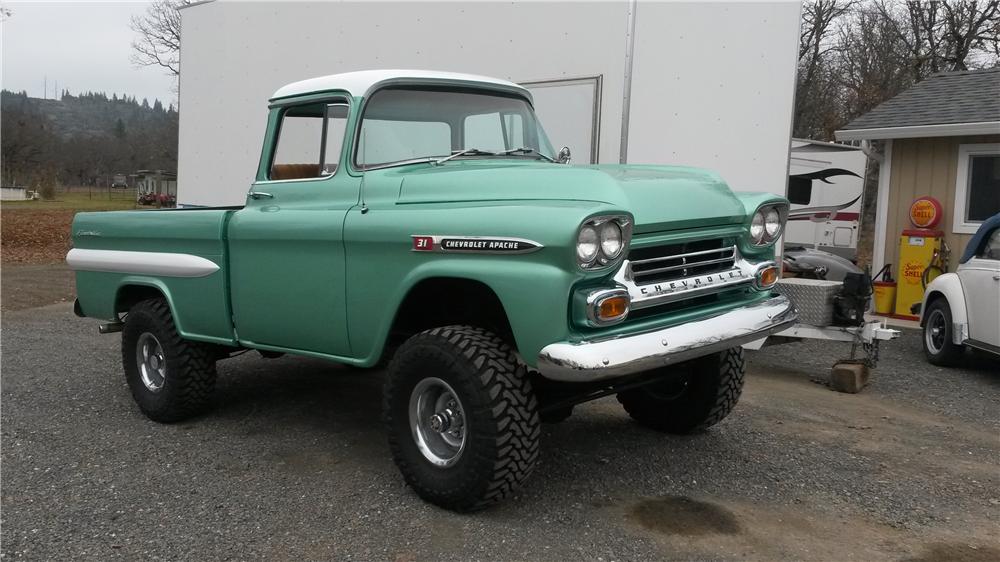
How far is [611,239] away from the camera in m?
3.43

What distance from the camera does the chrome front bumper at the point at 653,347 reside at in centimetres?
324

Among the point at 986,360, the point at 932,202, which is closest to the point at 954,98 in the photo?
the point at 932,202

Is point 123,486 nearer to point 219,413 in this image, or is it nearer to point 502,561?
point 219,413

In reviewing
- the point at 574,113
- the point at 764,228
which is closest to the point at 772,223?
the point at 764,228

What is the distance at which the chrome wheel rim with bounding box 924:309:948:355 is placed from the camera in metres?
7.98

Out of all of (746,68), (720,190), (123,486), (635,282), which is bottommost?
(123,486)

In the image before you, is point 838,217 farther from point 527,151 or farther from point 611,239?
point 611,239

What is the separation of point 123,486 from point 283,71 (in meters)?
6.42

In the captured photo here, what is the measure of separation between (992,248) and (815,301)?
7.20 feet

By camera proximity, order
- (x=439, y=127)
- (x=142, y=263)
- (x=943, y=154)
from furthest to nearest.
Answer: (x=943, y=154), (x=142, y=263), (x=439, y=127)

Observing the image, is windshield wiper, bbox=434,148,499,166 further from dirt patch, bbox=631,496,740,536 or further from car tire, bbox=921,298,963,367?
car tire, bbox=921,298,963,367

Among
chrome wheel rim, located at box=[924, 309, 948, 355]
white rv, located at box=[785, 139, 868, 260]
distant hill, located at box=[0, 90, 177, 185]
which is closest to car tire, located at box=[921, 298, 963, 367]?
chrome wheel rim, located at box=[924, 309, 948, 355]

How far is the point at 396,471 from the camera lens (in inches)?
174

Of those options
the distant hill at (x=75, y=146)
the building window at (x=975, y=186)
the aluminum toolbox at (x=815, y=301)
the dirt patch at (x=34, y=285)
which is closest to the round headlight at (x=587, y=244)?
the aluminum toolbox at (x=815, y=301)
